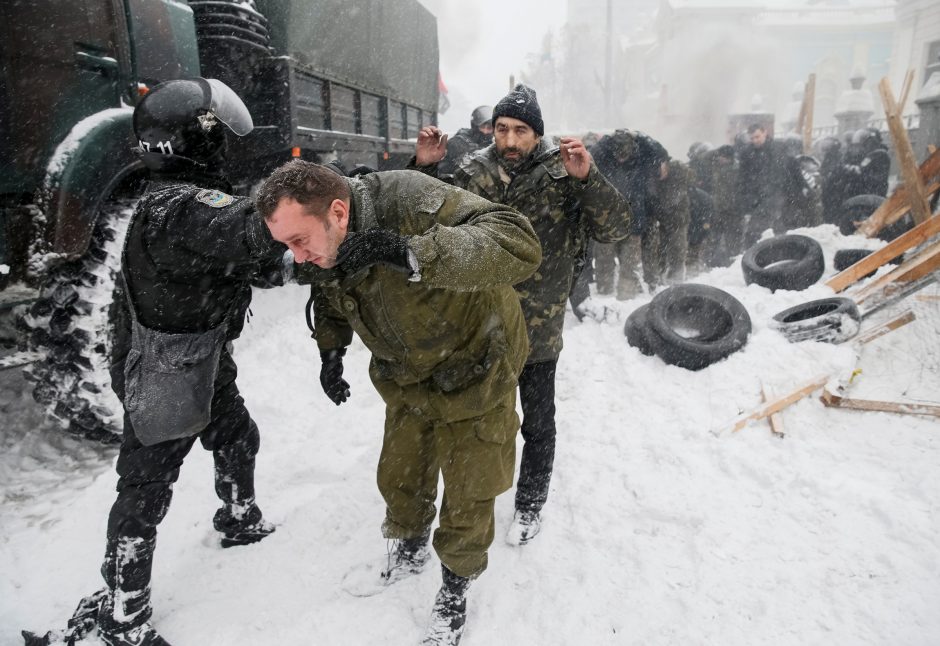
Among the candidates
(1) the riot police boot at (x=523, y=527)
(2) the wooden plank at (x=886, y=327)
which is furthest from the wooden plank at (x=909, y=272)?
(1) the riot police boot at (x=523, y=527)

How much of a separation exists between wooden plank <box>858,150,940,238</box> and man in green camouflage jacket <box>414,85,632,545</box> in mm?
6420

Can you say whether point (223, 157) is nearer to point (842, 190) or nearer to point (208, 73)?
point (208, 73)

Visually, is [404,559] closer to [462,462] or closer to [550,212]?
[462,462]

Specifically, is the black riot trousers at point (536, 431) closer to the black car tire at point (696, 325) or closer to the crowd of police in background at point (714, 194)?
the black car tire at point (696, 325)

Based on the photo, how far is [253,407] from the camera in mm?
4113

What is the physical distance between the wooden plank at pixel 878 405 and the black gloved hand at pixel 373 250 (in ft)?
11.1

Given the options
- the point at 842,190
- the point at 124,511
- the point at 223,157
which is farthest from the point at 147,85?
the point at 842,190

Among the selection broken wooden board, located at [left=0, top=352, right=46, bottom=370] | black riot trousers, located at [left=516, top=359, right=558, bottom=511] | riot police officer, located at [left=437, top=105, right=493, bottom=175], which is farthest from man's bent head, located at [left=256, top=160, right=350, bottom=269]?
riot police officer, located at [left=437, top=105, right=493, bottom=175]

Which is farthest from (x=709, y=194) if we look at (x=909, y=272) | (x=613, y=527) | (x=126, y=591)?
(x=126, y=591)

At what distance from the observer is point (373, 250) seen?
5.01 ft

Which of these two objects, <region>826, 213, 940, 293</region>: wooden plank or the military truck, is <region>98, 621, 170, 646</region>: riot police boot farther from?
<region>826, 213, 940, 293</region>: wooden plank

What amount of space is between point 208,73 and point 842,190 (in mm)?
9698

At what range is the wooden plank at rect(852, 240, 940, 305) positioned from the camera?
4.42 meters

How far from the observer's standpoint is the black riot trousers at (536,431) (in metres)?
2.74
